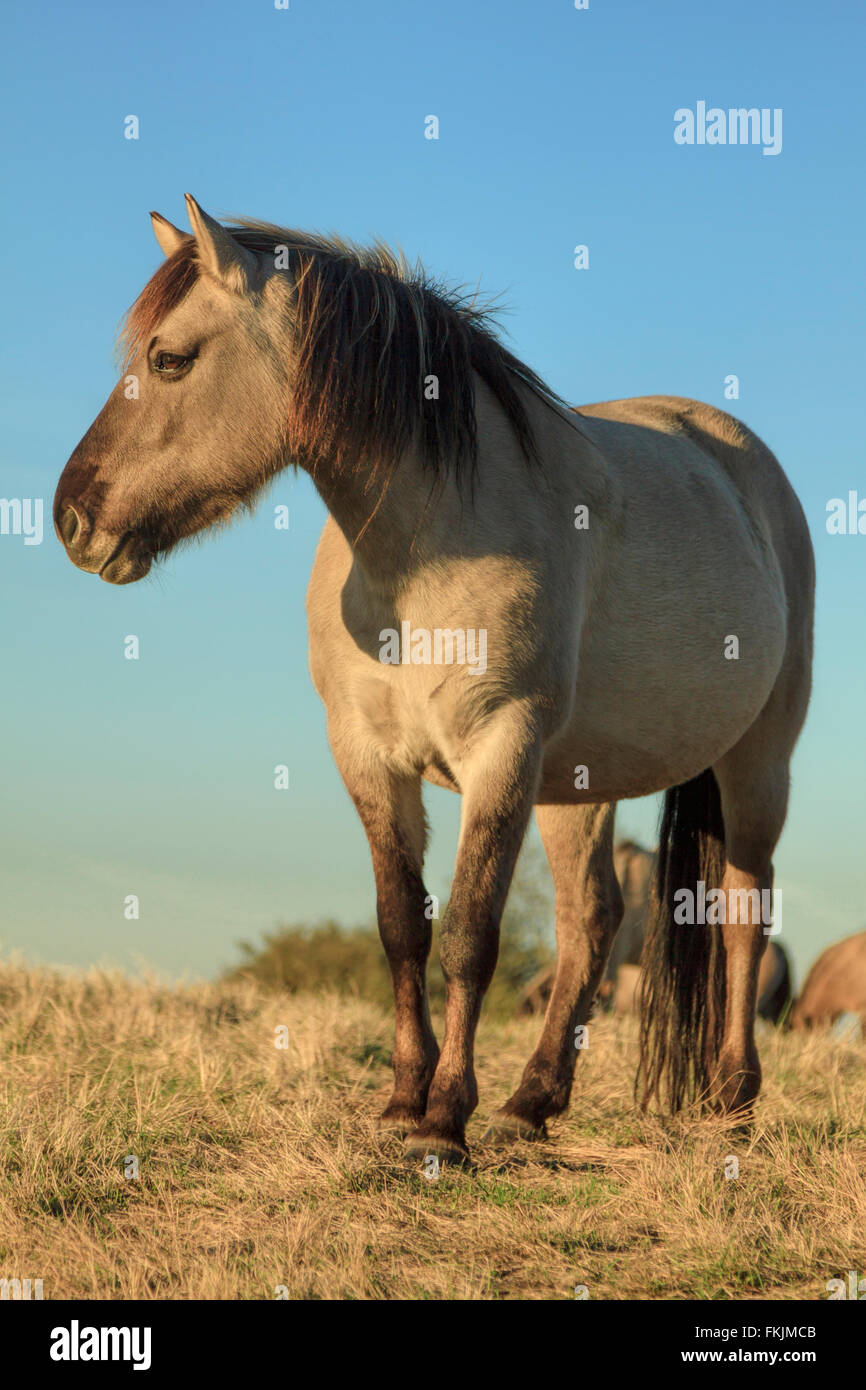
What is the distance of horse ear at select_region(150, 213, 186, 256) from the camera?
4625 millimetres

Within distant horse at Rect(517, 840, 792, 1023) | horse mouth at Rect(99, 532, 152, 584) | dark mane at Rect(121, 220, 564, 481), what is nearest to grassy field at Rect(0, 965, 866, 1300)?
horse mouth at Rect(99, 532, 152, 584)

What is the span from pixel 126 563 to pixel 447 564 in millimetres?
1140

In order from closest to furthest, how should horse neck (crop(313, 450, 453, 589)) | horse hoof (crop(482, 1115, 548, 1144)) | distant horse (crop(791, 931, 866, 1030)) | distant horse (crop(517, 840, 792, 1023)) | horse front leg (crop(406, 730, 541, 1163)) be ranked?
horse front leg (crop(406, 730, 541, 1163)) → horse neck (crop(313, 450, 453, 589)) → horse hoof (crop(482, 1115, 548, 1144)) → distant horse (crop(791, 931, 866, 1030)) → distant horse (crop(517, 840, 792, 1023))

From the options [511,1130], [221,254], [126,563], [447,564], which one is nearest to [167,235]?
[221,254]

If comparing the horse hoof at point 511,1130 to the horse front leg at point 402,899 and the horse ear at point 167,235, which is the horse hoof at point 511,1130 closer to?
the horse front leg at point 402,899

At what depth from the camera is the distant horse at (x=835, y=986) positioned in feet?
45.0

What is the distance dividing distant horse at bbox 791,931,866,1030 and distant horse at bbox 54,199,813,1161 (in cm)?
824

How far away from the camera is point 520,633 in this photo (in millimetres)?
4664

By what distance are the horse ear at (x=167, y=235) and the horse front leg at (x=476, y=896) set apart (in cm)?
209

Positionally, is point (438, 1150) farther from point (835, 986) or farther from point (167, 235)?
point (835, 986)

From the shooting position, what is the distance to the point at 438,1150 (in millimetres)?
4422

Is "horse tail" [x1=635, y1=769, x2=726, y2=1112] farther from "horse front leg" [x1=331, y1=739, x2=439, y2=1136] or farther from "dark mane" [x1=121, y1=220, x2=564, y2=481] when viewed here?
"dark mane" [x1=121, y1=220, x2=564, y2=481]

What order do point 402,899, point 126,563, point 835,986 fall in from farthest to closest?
point 835,986 < point 402,899 < point 126,563
